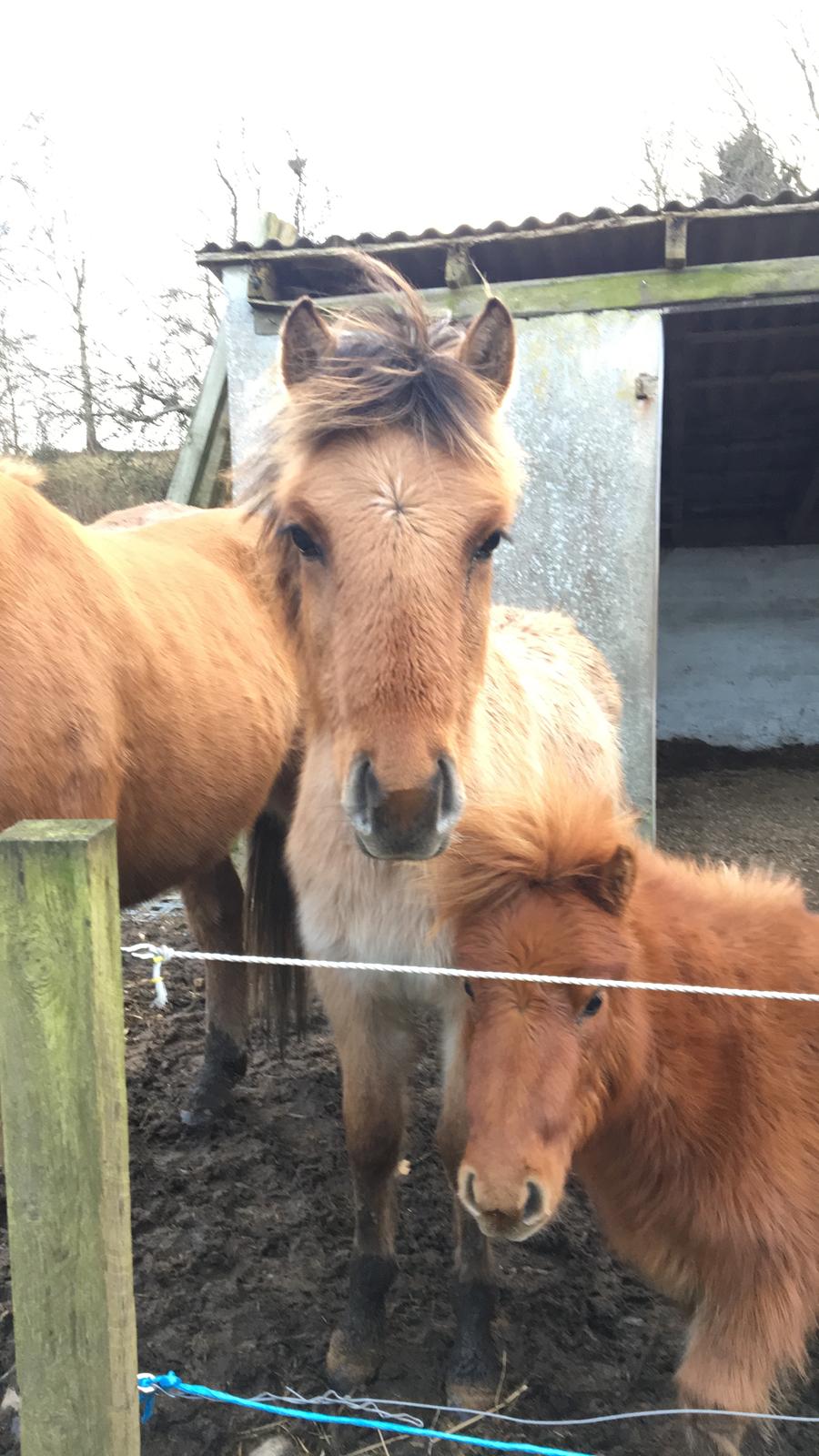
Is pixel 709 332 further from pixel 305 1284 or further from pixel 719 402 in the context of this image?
pixel 305 1284

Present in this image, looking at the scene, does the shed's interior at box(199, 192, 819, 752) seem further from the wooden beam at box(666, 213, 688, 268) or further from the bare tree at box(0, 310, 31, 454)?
the bare tree at box(0, 310, 31, 454)

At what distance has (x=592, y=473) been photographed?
5.23 m

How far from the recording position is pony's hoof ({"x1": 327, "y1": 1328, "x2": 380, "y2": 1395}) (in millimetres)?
2219

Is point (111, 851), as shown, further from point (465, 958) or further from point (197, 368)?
point (197, 368)

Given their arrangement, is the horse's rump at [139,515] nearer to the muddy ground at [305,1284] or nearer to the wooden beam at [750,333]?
the muddy ground at [305,1284]

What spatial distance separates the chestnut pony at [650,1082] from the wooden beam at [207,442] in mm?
5218

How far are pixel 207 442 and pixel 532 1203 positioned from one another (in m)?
5.88

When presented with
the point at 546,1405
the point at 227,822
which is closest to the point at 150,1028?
the point at 227,822

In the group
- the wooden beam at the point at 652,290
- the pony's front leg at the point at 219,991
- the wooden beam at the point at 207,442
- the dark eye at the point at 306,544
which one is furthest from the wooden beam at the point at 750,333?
the dark eye at the point at 306,544

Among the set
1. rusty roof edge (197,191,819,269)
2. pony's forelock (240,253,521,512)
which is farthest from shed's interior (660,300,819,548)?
pony's forelock (240,253,521,512)

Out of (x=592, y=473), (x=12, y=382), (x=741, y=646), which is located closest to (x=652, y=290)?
(x=592, y=473)

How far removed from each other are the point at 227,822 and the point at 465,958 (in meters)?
1.53

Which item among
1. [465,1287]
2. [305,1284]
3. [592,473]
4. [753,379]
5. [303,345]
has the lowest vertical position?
[305,1284]

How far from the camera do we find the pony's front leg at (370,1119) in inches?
91.2
